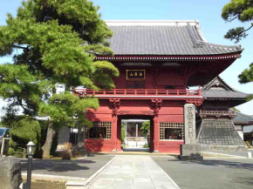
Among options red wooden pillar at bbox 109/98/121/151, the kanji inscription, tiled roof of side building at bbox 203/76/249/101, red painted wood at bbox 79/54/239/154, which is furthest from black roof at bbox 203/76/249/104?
red wooden pillar at bbox 109/98/121/151

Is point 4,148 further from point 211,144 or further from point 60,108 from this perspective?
point 211,144

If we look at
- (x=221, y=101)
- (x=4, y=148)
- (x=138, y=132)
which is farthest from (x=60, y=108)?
(x=138, y=132)

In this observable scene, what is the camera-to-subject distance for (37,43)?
8.26 m

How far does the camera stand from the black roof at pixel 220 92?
90.2 ft

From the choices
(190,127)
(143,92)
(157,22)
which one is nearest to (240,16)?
(190,127)

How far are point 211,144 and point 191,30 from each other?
12831mm

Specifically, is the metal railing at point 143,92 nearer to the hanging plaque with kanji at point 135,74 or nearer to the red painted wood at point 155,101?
the red painted wood at point 155,101

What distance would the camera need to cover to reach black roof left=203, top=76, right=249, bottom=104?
90.2 feet

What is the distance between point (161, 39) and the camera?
25719 millimetres

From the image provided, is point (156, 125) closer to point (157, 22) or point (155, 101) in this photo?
point (155, 101)

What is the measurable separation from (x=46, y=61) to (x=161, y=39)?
63.9 feet

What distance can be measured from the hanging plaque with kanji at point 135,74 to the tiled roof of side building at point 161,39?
205cm

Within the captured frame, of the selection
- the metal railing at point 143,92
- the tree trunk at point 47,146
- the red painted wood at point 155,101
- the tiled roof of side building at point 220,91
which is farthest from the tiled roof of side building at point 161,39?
the tree trunk at point 47,146

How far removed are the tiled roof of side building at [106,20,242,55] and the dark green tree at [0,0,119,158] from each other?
11744mm
